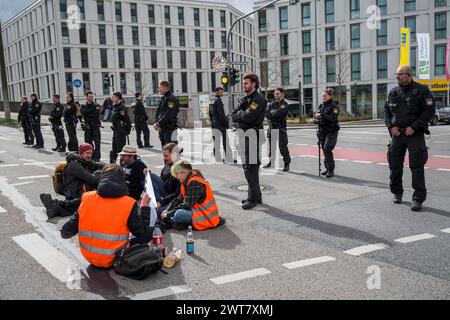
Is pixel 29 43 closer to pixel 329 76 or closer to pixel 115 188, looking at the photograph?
pixel 329 76

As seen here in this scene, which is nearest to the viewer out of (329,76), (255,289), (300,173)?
(255,289)

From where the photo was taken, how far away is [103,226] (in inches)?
192

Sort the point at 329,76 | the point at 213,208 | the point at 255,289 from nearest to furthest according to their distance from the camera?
the point at 255,289
the point at 213,208
the point at 329,76

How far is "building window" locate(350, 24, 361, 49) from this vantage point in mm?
50062

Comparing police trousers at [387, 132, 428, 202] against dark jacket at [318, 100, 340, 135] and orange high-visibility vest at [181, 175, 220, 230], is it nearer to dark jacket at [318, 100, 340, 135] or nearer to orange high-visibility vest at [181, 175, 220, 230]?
dark jacket at [318, 100, 340, 135]

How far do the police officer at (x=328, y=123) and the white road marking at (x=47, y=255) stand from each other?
623 centimetres

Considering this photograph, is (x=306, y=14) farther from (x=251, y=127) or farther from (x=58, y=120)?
(x=251, y=127)

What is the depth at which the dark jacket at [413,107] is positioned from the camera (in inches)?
281

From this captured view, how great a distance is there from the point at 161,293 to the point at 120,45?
2843 inches

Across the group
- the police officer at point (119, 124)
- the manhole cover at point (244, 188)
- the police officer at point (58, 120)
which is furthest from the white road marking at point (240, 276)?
the police officer at point (58, 120)

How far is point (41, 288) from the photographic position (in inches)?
181

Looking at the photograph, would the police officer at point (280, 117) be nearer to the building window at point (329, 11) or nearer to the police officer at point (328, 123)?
the police officer at point (328, 123)

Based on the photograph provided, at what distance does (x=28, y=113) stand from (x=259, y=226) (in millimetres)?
13970
